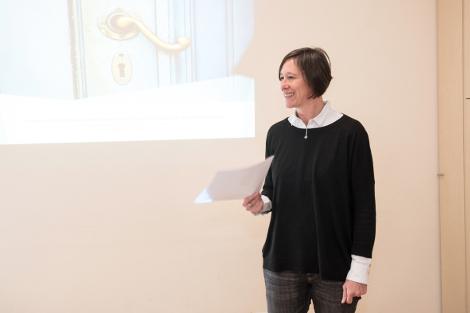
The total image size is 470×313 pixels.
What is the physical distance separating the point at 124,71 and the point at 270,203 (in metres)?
1.37

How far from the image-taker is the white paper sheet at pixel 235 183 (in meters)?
1.19

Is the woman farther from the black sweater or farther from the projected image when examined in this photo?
the projected image

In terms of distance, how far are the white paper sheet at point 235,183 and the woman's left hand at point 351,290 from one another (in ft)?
1.47

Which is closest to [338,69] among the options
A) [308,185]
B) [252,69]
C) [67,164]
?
[252,69]

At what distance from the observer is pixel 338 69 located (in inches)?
96.1

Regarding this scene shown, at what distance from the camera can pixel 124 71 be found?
226 cm

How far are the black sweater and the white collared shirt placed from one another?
19 millimetres

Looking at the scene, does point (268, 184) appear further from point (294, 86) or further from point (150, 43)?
point (150, 43)

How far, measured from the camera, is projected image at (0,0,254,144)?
2174 mm

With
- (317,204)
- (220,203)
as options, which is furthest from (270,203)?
(220,203)

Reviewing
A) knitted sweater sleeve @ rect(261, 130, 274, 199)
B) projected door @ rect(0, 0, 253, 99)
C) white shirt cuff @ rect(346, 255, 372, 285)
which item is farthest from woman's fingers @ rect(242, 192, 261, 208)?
projected door @ rect(0, 0, 253, 99)

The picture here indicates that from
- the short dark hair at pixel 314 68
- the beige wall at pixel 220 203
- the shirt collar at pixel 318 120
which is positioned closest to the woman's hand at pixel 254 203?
the shirt collar at pixel 318 120

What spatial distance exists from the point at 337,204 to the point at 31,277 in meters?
2.02

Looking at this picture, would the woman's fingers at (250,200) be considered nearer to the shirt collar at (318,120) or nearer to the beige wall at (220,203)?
the shirt collar at (318,120)
